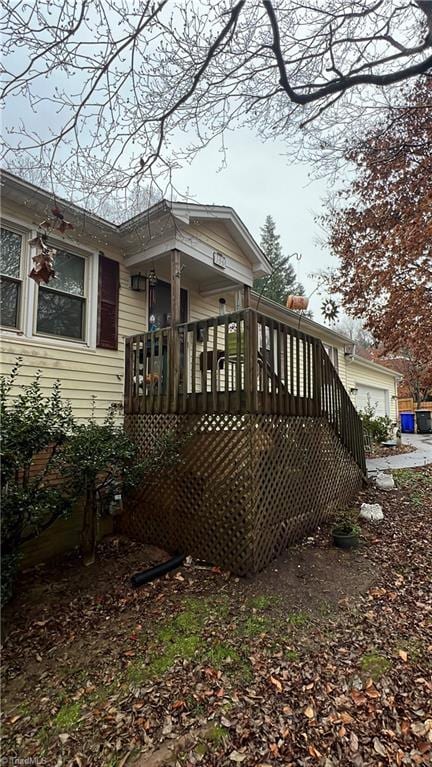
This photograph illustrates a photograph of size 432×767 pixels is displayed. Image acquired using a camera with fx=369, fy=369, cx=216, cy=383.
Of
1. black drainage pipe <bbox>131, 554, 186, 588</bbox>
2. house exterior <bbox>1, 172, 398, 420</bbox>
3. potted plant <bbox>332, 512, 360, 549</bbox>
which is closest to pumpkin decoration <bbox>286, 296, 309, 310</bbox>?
house exterior <bbox>1, 172, 398, 420</bbox>

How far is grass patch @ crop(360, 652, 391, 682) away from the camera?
2.55 metres

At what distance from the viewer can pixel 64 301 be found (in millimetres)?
5238

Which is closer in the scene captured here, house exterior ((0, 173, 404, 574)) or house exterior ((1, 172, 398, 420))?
house exterior ((0, 173, 404, 574))

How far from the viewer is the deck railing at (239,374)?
418 centimetres

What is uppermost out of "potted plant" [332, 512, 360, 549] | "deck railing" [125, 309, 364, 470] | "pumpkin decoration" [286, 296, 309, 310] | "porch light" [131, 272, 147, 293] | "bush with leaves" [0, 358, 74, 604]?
"pumpkin decoration" [286, 296, 309, 310]

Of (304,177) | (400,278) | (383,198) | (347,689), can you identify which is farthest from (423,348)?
(347,689)

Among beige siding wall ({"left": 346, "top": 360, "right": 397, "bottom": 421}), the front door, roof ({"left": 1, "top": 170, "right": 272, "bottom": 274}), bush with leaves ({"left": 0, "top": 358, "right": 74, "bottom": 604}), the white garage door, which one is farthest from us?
the white garage door

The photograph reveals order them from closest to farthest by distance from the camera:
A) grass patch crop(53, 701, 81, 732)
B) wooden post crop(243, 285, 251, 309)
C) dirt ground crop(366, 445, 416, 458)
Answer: grass patch crop(53, 701, 81, 732)
wooden post crop(243, 285, 251, 309)
dirt ground crop(366, 445, 416, 458)

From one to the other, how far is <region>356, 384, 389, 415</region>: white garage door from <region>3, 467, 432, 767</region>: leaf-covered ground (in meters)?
11.8

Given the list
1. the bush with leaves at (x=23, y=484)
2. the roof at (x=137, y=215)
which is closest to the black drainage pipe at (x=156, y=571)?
the bush with leaves at (x=23, y=484)

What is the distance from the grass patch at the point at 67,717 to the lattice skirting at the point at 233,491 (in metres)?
1.95

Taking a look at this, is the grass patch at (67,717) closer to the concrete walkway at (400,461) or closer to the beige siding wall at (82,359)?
the beige siding wall at (82,359)

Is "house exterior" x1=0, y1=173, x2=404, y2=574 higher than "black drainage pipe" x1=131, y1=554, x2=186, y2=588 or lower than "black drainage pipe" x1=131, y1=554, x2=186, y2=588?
→ higher

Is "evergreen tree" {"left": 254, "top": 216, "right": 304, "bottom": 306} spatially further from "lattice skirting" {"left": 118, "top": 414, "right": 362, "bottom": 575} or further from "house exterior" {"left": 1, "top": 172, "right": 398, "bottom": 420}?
"lattice skirting" {"left": 118, "top": 414, "right": 362, "bottom": 575}
